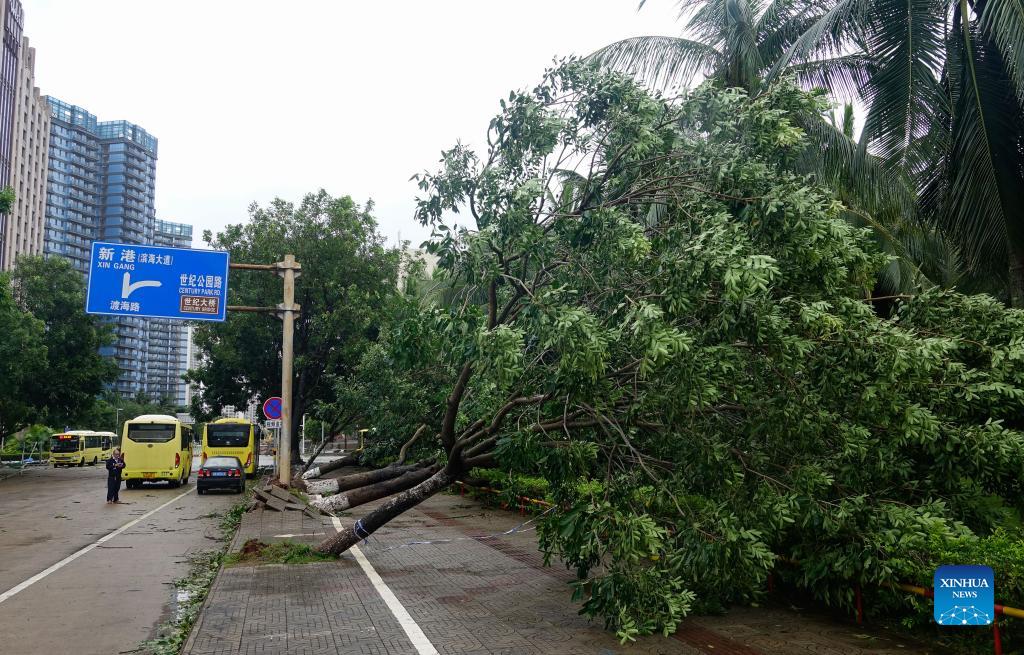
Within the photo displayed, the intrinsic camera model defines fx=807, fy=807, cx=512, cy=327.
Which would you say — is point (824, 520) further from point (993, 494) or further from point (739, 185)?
point (739, 185)

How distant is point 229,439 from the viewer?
38.3 metres

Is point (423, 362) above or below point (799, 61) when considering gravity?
below

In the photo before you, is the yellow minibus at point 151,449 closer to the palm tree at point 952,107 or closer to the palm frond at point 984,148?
the palm tree at point 952,107

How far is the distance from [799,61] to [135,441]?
2671 cm

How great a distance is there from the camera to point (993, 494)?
345 inches

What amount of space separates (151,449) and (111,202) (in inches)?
5633

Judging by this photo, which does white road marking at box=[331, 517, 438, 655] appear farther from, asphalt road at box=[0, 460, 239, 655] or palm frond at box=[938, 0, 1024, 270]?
palm frond at box=[938, 0, 1024, 270]

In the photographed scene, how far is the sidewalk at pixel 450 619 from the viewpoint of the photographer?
24.7 ft

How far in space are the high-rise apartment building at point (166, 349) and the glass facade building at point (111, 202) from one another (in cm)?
22

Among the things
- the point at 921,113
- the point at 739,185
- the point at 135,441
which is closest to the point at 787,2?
the point at 921,113

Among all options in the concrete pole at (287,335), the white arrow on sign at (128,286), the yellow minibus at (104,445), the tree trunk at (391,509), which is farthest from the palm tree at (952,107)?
the yellow minibus at (104,445)

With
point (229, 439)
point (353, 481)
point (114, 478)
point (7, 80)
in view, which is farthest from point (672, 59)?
point (7, 80)

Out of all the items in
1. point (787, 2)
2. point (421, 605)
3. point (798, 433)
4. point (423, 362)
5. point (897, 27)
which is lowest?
point (421, 605)


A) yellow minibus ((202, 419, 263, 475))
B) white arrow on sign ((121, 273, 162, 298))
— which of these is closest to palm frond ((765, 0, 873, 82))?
white arrow on sign ((121, 273, 162, 298))
